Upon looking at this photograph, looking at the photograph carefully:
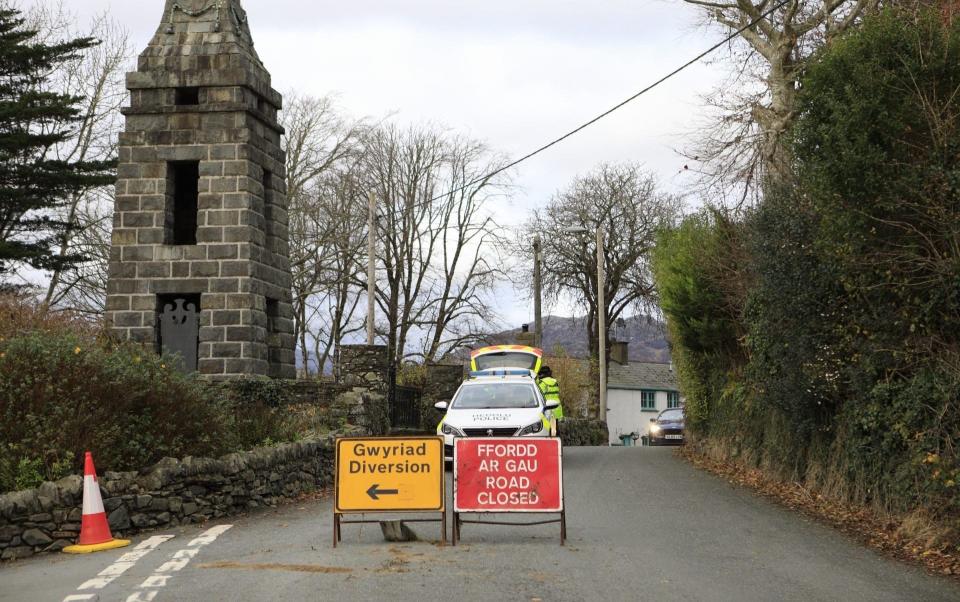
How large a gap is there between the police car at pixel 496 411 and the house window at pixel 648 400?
56617mm

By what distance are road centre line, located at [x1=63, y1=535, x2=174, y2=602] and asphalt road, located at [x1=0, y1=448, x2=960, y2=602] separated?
0.11ft

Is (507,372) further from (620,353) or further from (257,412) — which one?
(620,353)

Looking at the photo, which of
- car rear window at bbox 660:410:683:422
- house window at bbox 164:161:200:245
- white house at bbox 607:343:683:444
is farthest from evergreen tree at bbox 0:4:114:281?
white house at bbox 607:343:683:444

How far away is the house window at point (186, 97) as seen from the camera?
20.2 metres

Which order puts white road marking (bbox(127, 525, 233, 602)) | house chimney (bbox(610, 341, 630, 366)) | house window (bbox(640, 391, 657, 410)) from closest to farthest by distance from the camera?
white road marking (bbox(127, 525, 233, 602)) → house chimney (bbox(610, 341, 630, 366)) → house window (bbox(640, 391, 657, 410))

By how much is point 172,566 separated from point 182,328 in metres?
11.4

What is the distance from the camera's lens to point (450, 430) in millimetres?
16719

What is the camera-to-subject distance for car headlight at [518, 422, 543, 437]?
1655 centimetres

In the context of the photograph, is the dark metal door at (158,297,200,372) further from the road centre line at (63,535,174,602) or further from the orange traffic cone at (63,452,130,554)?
the orange traffic cone at (63,452,130,554)

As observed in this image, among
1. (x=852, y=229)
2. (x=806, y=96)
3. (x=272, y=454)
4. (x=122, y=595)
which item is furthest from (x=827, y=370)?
(x=122, y=595)

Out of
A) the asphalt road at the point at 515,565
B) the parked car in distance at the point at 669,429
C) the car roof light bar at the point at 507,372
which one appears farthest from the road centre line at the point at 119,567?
the parked car in distance at the point at 669,429

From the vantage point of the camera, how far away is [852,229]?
38.0 feet

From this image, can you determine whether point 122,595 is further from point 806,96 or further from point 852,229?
point 806,96

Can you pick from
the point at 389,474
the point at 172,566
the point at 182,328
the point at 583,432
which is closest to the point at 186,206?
the point at 182,328
